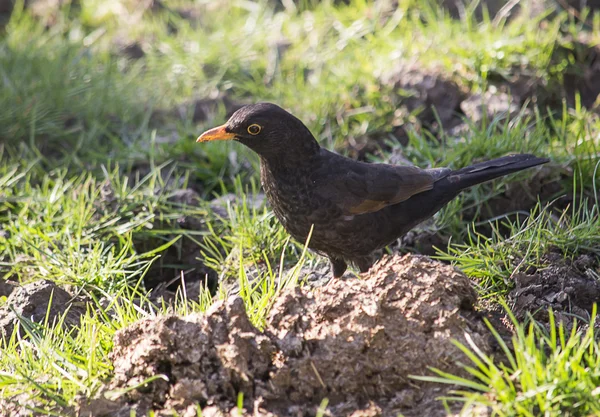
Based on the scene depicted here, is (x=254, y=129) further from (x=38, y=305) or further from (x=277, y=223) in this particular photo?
(x=38, y=305)

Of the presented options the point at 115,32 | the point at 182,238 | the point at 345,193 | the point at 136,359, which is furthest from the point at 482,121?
the point at 115,32

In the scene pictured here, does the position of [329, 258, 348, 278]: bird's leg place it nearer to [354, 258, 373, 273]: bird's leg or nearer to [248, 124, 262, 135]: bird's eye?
[354, 258, 373, 273]: bird's leg

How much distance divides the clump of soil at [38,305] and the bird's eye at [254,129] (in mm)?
1228

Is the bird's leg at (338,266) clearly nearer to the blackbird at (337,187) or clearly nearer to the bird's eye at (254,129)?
the blackbird at (337,187)

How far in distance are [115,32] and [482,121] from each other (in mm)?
4016

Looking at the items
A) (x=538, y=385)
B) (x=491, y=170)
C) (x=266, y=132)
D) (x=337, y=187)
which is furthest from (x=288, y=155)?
(x=538, y=385)

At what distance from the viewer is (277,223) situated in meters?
4.41

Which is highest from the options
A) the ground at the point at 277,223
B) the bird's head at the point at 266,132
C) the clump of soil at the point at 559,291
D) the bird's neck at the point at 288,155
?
the bird's head at the point at 266,132

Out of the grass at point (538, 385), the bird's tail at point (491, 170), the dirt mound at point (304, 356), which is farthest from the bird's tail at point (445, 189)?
the grass at point (538, 385)

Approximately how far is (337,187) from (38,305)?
160 centimetres

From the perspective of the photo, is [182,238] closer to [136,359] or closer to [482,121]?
[136,359]

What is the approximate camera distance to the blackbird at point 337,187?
13.0 ft

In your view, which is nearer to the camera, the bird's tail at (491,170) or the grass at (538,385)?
the grass at (538,385)

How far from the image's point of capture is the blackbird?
3961mm
